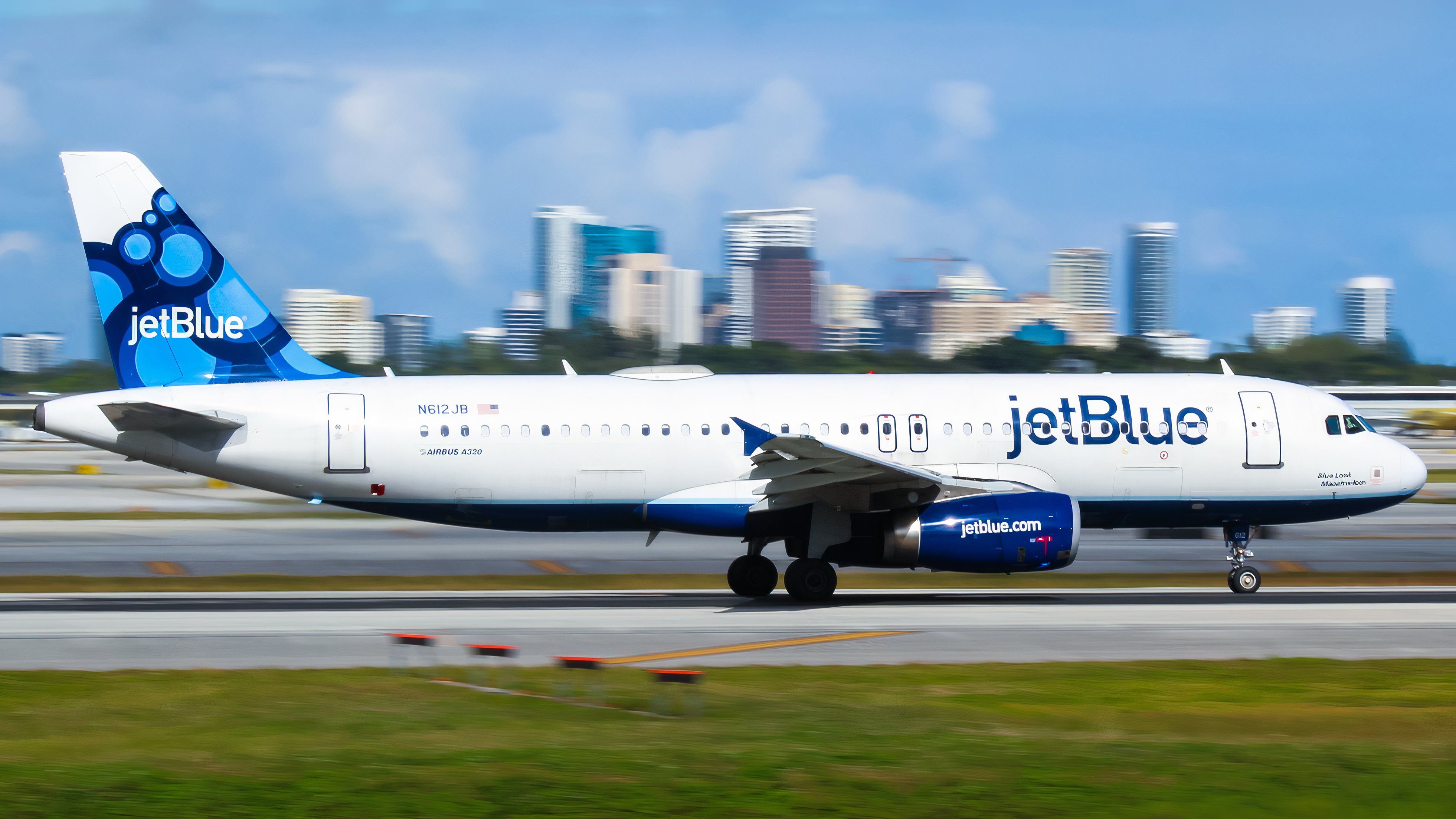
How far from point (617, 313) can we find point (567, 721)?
7152 inches

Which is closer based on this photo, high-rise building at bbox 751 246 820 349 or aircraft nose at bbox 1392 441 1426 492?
aircraft nose at bbox 1392 441 1426 492

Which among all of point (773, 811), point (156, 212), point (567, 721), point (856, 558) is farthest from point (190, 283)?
point (773, 811)

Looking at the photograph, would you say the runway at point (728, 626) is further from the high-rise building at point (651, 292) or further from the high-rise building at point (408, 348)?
the high-rise building at point (651, 292)

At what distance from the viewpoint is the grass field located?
1014 centimetres

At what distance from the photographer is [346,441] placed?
2377 centimetres

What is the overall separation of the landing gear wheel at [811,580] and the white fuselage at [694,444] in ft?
4.82

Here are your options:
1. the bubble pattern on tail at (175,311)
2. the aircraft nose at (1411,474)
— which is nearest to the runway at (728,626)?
the aircraft nose at (1411,474)

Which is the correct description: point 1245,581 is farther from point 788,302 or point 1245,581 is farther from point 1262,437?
point 788,302

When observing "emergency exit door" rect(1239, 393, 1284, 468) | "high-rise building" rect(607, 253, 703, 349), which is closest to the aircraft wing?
"emergency exit door" rect(1239, 393, 1284, 468)

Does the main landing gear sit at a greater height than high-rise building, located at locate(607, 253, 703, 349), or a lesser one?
lesser

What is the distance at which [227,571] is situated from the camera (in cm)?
2953

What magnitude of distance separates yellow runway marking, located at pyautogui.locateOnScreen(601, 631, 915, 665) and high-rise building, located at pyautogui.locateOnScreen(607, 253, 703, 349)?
162186 millimetres

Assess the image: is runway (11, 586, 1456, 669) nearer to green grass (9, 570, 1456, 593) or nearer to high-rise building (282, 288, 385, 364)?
green grass (9, 570, 1456, 593)

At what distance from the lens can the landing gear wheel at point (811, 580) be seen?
23219 mm
